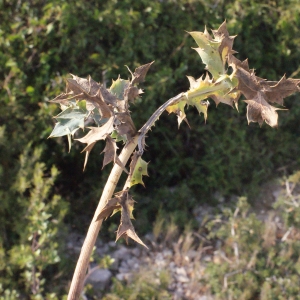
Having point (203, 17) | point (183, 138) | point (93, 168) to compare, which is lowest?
point (183, 138)

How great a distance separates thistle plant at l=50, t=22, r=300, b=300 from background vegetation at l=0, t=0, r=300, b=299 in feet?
5.77

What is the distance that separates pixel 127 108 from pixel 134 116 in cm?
227

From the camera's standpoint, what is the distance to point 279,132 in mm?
3570

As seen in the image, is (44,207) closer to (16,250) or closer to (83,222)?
(16,250)

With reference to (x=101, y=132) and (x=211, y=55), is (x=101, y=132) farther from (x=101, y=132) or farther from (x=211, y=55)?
(x=211, y=55)

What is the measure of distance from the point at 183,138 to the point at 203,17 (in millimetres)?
912

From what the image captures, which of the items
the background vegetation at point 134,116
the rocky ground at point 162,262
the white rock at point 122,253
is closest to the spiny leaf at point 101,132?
the background vegetation at point 134,116

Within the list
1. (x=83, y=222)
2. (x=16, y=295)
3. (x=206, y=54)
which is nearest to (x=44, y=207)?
(x=16, y=295)

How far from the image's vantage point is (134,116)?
9.45 ft

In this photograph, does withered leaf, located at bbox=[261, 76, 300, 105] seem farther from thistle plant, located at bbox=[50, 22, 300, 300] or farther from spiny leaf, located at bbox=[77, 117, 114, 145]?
spiny leaf, located at bbox=[77, 117, 114, 145]

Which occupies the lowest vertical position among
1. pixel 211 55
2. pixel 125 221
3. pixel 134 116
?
pixel 134 116

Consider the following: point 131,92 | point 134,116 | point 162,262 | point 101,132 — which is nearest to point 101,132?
point 101,132

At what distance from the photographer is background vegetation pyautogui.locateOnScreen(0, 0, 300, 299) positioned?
249 cm

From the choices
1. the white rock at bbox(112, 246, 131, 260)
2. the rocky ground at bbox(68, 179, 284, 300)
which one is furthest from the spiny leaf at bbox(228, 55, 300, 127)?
the white rock at bbox(112, 246, 131, 260)
